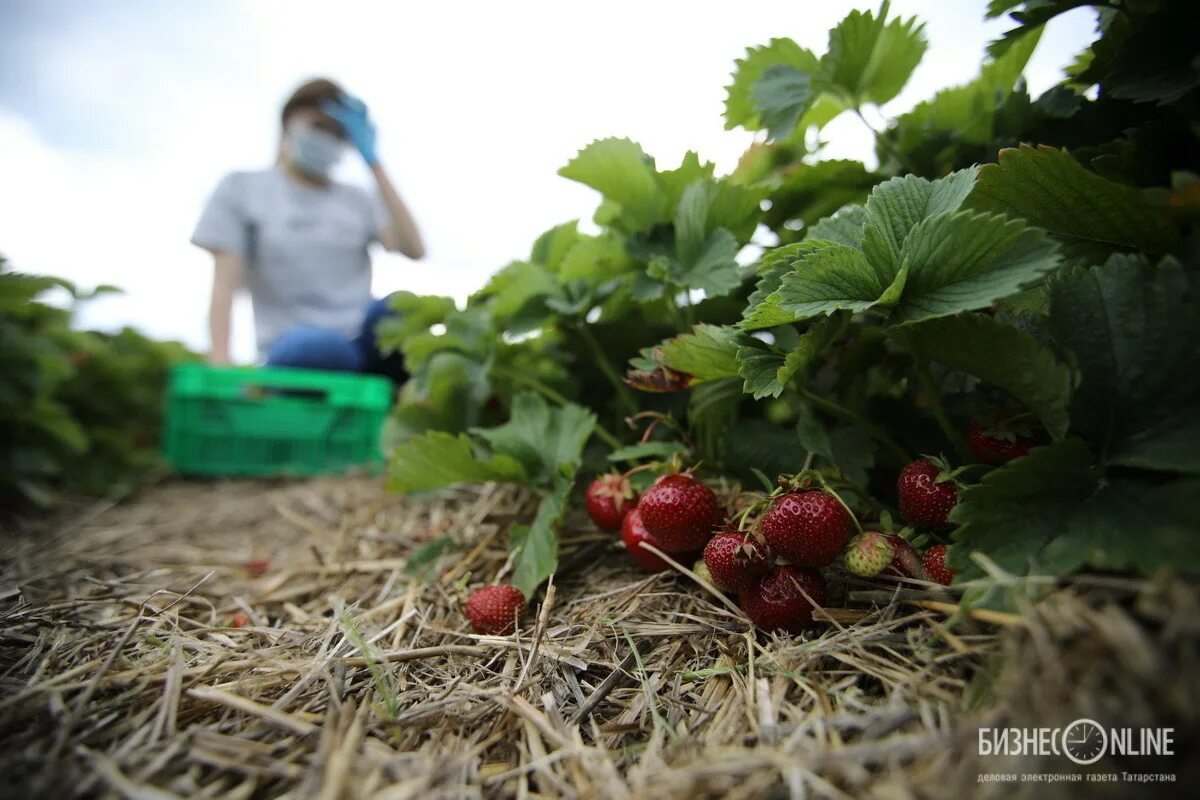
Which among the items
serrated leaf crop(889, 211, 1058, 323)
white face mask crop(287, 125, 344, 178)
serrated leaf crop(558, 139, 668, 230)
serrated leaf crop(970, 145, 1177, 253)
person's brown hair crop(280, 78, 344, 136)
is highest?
person's brown hair crop(280, 78, 344, 136)

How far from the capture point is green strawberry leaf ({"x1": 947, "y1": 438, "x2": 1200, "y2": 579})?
1.59ft

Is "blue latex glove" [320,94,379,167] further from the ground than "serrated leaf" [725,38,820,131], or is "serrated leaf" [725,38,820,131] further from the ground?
"blue latex glove" [320,94,379,167]

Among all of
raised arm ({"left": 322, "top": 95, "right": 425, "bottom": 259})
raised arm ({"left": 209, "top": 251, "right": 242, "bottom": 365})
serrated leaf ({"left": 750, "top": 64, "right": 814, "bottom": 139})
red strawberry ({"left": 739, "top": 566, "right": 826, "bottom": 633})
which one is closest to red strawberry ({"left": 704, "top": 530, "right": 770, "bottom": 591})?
red strawberry ({"left": 739, "top": 566, "right": 826, "bottom": 633})

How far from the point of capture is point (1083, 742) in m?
0.42

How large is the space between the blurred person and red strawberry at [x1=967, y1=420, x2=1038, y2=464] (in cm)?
264

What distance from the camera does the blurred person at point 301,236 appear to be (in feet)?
9.55

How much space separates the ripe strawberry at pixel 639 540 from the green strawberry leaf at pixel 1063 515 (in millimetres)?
383

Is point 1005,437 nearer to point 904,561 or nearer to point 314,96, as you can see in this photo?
point 904,561

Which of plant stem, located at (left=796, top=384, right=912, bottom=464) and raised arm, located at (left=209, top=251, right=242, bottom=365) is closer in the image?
plant stem, located at (left=796, top=384, right=912, bottom=464)

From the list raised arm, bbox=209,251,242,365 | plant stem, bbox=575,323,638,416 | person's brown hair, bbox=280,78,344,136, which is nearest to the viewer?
plant stem, bbox=575,323,638,416

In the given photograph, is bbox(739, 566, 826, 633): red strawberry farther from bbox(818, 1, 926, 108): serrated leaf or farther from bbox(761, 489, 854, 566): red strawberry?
bbox(818, 1, 926, 108): serrated leaf

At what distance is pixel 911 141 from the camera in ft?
3.18

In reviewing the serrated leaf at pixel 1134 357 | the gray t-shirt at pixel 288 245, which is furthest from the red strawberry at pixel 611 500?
the gray t-shirt at pixel 288 245

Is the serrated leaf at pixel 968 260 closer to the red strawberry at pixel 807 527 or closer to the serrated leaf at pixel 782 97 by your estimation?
the red strawberry at pixel 807 527
